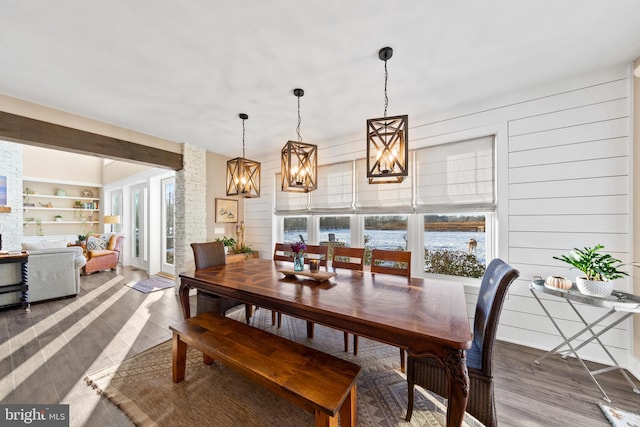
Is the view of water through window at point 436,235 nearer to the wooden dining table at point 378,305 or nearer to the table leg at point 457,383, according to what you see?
the wooden dining table at point 378,305

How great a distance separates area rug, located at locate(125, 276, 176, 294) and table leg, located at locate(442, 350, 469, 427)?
4973mm

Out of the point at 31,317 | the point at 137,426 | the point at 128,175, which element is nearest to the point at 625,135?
the point at 137,426

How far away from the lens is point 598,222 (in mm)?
2219

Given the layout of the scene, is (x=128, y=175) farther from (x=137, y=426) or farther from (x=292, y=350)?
(x=292, y=350)

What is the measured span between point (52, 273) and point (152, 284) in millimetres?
1448

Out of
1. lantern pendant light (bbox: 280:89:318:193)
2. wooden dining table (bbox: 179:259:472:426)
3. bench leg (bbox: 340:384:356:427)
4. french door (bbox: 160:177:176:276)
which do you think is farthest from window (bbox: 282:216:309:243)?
bench leg (bbox: 340:384:356:427)

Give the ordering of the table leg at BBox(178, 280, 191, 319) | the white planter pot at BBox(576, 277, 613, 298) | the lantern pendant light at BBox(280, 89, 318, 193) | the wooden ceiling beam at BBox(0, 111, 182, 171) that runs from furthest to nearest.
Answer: the wooden ceiling beam at BBox(0, 111, 182, 171), the table leg at BBox(178, 280, 191, 319), the lantern pendant light at BBox(280, 89, 318, 193), the white planter pot at BBox(576, 277, 613, 298)

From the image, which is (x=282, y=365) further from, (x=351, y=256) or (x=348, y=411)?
(x=351, y=256)

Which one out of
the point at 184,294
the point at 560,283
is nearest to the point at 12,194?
the point at 184,294

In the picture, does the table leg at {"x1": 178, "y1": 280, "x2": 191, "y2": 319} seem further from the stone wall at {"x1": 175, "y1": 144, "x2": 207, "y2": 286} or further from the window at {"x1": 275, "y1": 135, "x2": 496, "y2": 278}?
the window at {"x1": 275, "y1": 135, "x2": 496, "y2": 278}

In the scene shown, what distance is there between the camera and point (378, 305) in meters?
1.60

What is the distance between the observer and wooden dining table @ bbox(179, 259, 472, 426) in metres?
1.20

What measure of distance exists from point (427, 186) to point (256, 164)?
7.47ft

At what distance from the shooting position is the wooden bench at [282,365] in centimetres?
122
